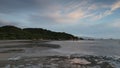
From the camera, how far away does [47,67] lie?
16.0m

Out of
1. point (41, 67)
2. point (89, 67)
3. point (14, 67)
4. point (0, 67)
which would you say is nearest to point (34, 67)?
point (41, 67)

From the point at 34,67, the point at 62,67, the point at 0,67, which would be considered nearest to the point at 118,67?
the point at 62,67

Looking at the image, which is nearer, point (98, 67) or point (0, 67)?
point (0, 67)

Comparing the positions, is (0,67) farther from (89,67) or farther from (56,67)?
(89,67)

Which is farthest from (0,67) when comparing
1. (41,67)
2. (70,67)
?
(70,67)

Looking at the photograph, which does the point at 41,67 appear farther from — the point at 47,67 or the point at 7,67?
the point at 7,67

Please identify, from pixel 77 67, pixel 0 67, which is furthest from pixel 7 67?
pixel 77 67

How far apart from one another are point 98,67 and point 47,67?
4319 millimetres

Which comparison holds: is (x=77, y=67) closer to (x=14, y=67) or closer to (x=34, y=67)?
(x=34, y=67)

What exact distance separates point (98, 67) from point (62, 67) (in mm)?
3095

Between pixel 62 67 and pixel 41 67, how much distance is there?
1727 mm

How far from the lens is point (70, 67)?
631 inches

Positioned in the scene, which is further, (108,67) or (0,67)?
(108,67)

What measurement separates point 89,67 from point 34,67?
4629 mm
